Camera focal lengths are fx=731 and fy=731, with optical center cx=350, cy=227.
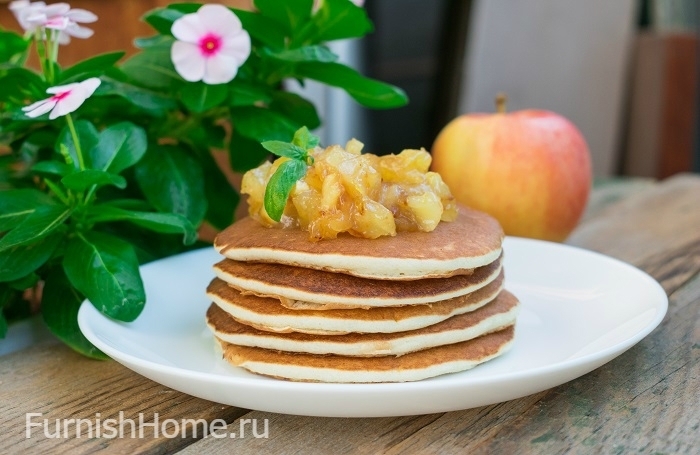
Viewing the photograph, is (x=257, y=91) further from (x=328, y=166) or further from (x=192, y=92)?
(x=328, y=166)

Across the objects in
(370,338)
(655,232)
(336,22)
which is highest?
(336,22)

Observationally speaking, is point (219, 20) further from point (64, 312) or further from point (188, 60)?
point (64, 312)

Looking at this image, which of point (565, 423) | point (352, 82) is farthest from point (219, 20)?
point (565, 423)

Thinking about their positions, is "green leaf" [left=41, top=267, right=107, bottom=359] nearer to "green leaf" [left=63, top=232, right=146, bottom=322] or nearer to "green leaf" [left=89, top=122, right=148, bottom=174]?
"green leaf" [left=63, top=232, right=146, bottom=322]

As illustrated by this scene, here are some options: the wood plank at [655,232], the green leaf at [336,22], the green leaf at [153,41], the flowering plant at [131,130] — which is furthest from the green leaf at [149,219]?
the wood plank at [655,232]

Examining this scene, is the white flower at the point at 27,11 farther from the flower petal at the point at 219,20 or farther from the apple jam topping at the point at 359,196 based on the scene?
the apple jam topping at the point at 359,196

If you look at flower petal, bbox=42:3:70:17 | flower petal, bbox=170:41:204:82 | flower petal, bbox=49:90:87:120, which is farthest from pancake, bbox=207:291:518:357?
flower petal, bbox=42:3:70:17

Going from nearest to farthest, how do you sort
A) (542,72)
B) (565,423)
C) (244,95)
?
(565,423) < (244,95) < (542,72)
